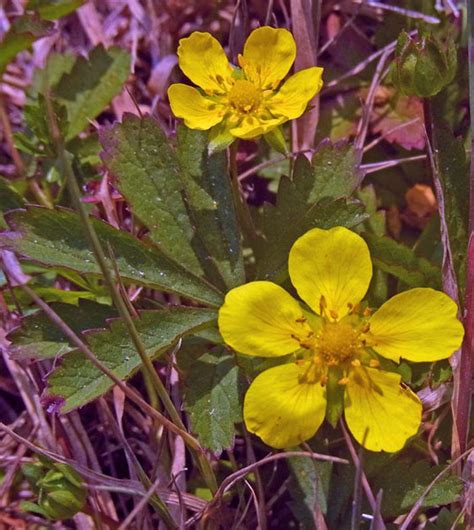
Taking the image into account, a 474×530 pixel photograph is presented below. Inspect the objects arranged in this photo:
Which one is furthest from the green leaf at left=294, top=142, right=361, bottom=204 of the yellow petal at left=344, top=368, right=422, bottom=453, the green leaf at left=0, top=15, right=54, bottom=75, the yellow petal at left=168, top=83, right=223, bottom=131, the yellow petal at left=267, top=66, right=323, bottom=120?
the green leaf at left=0, top=15, right=54, bottom=75

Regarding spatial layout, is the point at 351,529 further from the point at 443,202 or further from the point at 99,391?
the point at 443,202

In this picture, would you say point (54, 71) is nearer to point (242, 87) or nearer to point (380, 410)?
point (242, 87)

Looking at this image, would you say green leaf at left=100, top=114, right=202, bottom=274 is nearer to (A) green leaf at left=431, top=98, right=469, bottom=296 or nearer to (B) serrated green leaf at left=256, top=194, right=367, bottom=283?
(B) serrated green leaf at left=256, top=194, right=367, bottom=283

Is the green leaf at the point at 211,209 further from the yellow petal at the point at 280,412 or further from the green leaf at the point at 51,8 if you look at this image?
the green leaf at the point at 51,8

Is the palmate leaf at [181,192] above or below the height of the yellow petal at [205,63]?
below

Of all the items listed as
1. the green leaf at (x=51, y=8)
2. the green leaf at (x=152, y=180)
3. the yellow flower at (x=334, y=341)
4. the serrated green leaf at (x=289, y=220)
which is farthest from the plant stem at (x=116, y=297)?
the green leaf at (x=51, y=8)

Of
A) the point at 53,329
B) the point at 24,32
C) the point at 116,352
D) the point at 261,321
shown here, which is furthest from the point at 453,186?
the point at 24,32
